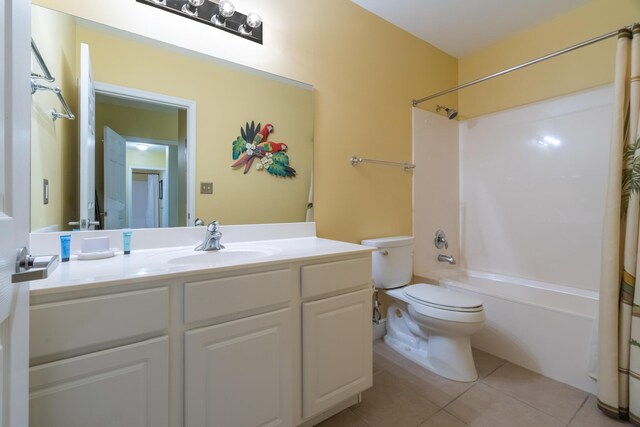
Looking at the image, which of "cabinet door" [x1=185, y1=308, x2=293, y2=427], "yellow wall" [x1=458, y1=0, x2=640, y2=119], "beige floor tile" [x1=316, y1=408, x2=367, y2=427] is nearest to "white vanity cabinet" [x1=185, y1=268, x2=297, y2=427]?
"cabinet door" [x1=185, y1=308, x2=293, y2=427]

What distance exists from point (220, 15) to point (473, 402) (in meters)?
2.40

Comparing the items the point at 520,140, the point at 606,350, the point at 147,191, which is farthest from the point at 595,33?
the point at 147,191

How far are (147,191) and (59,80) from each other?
0.52 meters

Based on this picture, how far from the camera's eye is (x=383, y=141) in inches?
83.4

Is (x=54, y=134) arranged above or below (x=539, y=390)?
above

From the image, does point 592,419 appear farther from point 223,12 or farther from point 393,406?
point 223,12

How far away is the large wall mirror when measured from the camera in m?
1.10

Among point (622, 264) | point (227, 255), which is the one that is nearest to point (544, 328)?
point (622, 264)

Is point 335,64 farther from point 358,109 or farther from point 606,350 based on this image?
point 606,350

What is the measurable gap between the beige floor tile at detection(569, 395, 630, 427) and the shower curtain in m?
0.03

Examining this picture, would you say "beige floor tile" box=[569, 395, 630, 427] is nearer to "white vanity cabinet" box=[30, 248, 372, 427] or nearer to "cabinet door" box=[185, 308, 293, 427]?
"white vanity cabinet" box=[30, 248, 372, 427]

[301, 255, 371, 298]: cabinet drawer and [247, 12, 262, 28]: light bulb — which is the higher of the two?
[247, 12, 262, 28]: light bulb

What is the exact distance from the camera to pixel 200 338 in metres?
0.92

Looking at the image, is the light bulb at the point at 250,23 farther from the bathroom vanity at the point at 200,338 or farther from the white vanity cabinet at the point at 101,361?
the white vanity cabinet at the point at 101,361
